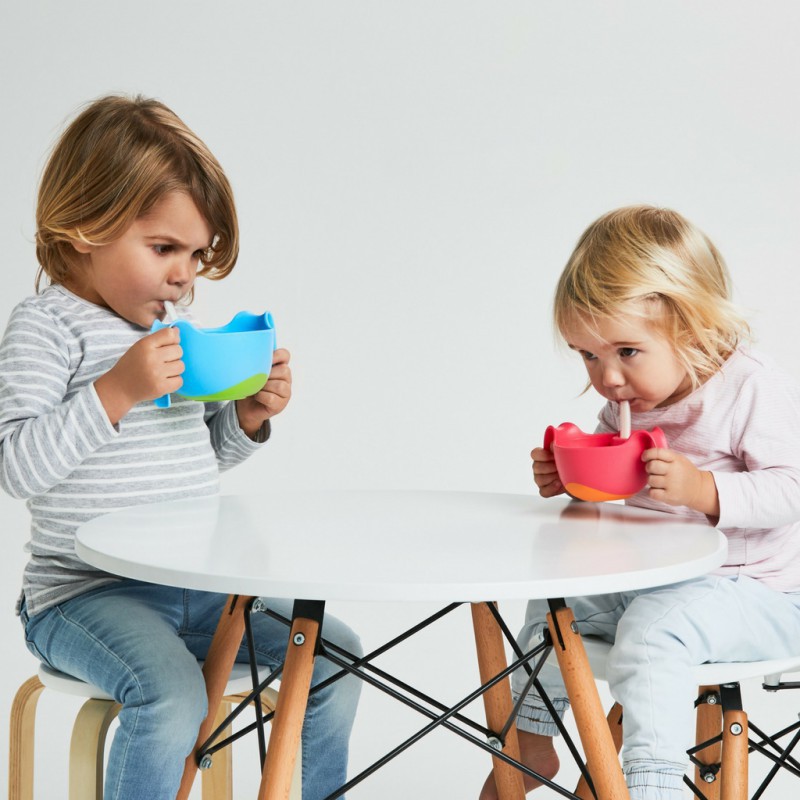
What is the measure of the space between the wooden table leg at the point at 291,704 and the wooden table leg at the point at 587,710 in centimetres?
27

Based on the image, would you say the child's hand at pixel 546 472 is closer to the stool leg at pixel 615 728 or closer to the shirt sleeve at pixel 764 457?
the shirt sleeve at pixel 764 457

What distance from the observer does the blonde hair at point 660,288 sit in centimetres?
161

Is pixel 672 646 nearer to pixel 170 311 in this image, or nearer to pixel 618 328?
pixel 618 328

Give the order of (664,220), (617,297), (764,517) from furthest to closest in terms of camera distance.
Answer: (664,220) < (617,297) < (764,517)

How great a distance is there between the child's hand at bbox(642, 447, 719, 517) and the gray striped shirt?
653mm

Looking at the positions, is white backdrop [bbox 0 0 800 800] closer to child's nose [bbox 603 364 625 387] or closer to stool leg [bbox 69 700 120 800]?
child's nose [bbox 603 364 625 387]

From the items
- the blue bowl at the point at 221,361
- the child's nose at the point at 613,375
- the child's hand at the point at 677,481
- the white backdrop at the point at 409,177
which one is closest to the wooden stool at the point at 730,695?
the child's hand at the point at 677,481

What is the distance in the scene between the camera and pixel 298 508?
1521 millimetres

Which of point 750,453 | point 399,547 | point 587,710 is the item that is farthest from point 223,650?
point 750,453

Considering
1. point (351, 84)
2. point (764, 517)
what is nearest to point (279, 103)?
point (351, 84)

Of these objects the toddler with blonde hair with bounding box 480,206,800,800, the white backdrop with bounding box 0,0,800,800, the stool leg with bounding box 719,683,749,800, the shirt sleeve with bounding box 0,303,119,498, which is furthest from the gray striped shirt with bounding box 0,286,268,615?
the white backdrop with bounding box 0,0,800,800

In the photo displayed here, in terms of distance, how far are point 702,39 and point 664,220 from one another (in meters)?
1.31

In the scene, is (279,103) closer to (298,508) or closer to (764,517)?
(298,508)

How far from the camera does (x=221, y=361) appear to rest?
1.50 meters
